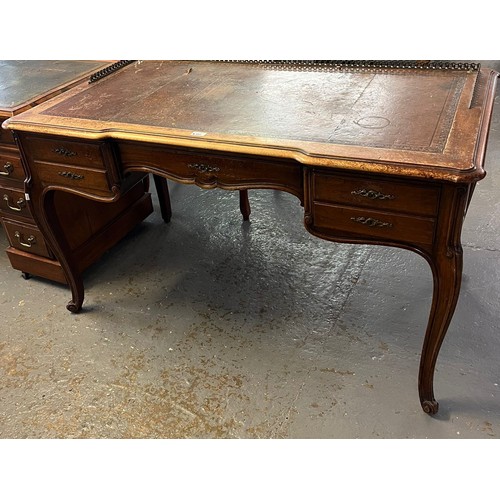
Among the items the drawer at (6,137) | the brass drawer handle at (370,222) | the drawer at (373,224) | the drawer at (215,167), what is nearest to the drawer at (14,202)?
the drawer at (6,137)

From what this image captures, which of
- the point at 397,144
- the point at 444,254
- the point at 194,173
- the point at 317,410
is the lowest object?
the point at 317,410

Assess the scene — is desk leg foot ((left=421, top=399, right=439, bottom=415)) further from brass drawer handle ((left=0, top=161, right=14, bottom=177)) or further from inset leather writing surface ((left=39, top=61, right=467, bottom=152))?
brass drawer handle ((left=0, top=161, right=14, bottom=177))

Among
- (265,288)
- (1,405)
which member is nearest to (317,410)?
(265,288)

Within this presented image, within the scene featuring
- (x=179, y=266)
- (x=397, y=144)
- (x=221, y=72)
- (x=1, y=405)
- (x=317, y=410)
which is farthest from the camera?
(x=179, y=266)

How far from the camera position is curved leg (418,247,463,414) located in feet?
4.68

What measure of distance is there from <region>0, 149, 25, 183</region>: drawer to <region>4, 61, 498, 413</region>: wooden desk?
9.3 inches

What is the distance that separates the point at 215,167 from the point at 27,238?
1169mm

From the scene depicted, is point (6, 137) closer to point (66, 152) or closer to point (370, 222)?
point (66, 152)

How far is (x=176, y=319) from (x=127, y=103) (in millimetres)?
894

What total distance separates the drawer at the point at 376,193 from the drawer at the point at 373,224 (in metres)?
0.02

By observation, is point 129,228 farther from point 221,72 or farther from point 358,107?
point 358,107

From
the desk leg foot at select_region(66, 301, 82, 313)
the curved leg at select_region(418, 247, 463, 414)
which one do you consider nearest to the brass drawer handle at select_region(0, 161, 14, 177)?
the desk leg foot at select_region(66, 301, 82, 313)

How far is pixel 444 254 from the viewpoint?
1413mm

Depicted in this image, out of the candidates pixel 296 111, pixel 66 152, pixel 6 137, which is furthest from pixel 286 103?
pixel 6 137
